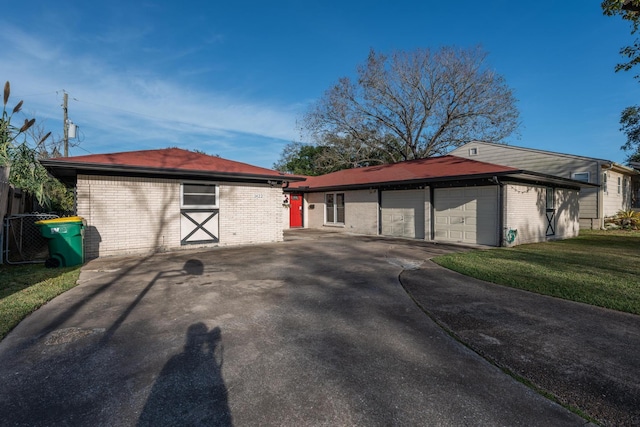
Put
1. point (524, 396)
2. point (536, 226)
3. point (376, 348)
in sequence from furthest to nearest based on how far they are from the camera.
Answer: point (536, 226) < point (376, 348) < point (524, 396)

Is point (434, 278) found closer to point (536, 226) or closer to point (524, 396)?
point (524, 396)

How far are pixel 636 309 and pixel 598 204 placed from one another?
17.2 m

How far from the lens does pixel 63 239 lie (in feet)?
25.0

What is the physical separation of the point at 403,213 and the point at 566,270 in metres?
7.46

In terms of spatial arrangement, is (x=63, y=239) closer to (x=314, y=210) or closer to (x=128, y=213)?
(x=128, y=213)

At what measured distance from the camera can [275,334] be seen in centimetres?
381

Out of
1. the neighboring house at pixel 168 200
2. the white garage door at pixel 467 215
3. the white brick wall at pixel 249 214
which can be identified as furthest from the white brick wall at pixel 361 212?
the white brick wall at pixel 249 214

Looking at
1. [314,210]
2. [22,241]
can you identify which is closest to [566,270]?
[314,210]

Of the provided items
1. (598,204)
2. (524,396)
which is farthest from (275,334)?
(598,204)

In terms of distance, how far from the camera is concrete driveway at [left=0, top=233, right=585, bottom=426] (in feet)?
7.83

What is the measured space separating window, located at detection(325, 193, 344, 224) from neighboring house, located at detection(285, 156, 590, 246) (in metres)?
0.06

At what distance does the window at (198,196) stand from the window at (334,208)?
26.6 feet

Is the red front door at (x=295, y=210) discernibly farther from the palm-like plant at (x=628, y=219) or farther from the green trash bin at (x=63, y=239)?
the palm-like plant at (x=628, y=219)

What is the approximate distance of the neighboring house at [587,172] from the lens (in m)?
17.8
